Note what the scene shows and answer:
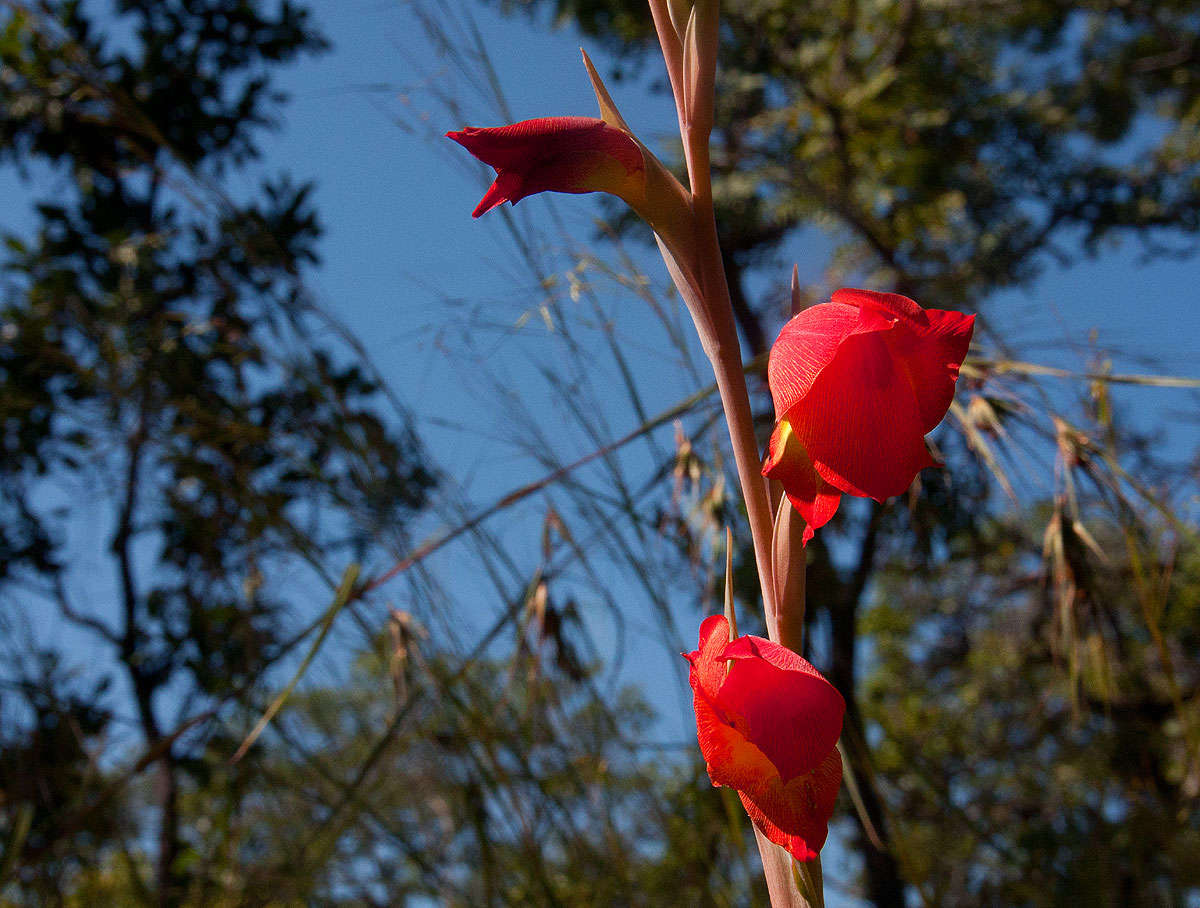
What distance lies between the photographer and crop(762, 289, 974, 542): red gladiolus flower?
165mm

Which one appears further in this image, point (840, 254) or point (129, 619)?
point (840, 254)

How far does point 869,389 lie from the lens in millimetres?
167

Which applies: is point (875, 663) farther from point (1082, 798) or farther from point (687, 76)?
point (687, 76)

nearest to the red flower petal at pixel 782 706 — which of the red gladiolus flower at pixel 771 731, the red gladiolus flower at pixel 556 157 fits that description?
the red gladiolus flower at pixel 771 731

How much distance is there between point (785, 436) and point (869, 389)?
20 mm

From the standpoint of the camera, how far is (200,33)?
181 cm

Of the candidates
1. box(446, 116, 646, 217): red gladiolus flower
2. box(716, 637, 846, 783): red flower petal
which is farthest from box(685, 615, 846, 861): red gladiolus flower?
box(446, 116, 646, 217): red gladiolus flower

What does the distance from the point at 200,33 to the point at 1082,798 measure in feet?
8.60

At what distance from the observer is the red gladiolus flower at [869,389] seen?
6.5 inches

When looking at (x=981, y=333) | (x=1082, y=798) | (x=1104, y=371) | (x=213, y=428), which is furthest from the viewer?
(x=1082, y=798)

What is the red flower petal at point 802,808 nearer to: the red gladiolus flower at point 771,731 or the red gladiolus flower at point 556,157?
the red gladiolus flower at point 771,731

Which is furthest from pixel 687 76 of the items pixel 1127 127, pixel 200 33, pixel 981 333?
pixel 1127 127

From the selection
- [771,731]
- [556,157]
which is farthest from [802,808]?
[556,157]

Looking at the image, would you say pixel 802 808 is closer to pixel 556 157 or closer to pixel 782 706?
pixel 782 706
